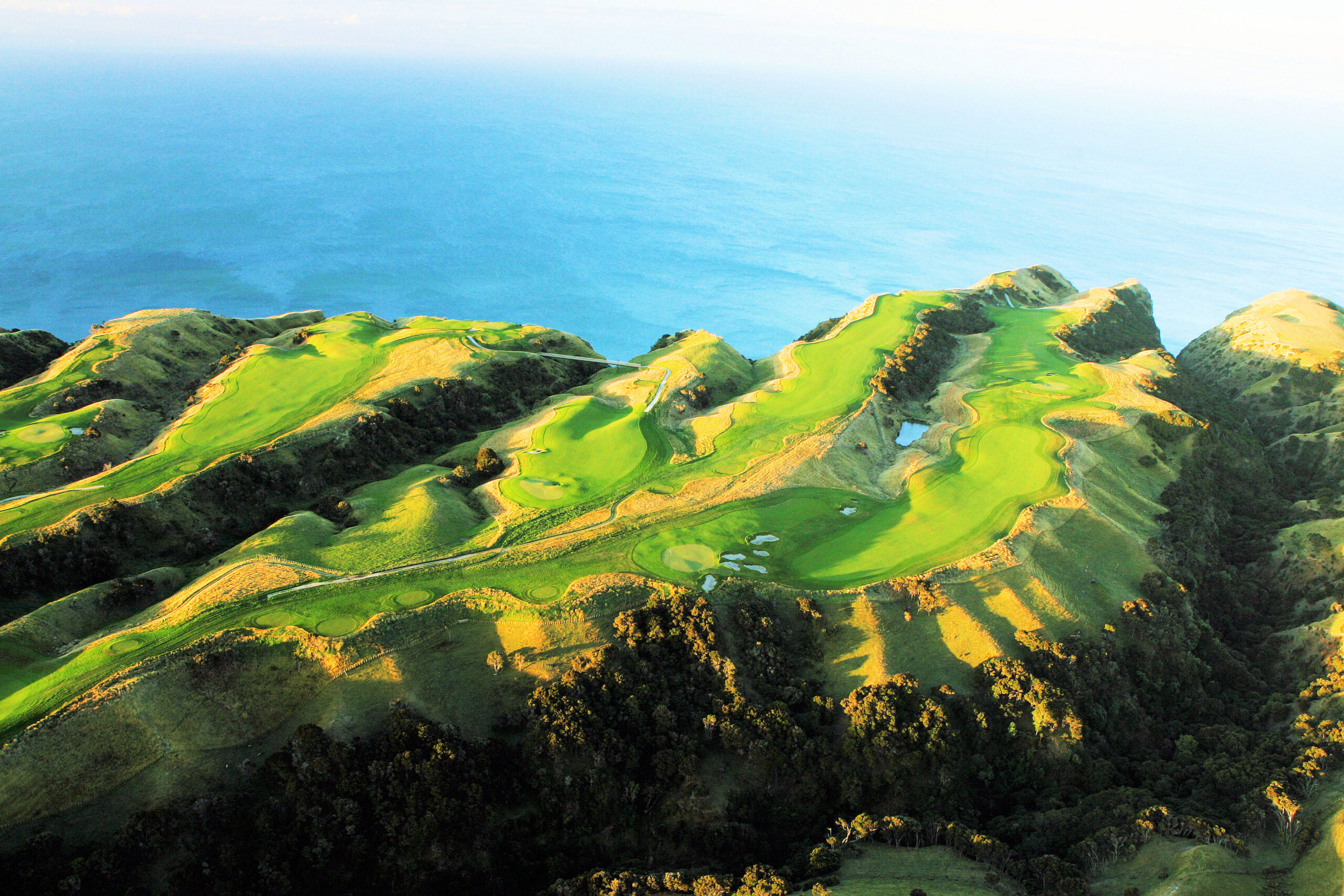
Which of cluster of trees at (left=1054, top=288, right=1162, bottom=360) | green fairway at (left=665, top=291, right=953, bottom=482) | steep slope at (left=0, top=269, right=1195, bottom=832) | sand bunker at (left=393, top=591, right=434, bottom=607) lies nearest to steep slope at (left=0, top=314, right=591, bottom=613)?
steep slope at (left=0, top=269, right=1195, bottom=832)

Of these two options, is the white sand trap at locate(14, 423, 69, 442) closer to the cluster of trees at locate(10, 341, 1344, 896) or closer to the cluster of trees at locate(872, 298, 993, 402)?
the cluster of trees at locate(10, 341, 1344, 896)

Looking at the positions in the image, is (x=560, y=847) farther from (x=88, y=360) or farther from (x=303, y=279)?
(x=303, y=279)

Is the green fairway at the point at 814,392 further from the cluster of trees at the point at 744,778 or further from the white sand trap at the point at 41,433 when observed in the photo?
the white sand trap at the point at 41,433

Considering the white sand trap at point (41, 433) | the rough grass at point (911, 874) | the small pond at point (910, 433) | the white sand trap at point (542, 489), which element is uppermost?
the small pond at point (910, 433)

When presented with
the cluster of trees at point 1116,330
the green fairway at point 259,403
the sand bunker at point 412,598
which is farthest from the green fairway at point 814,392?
the green fairway at point 259,403

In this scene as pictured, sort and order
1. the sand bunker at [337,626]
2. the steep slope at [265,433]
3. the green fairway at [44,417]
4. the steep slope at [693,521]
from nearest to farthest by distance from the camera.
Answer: the sand bunker at [337,626], the steep slope at [693,521], the steep slope at [265,433], the green fairway at [44,417]

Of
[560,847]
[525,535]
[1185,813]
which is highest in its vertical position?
[525,535]

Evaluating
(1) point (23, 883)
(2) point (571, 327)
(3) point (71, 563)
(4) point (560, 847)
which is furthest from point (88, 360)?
(2) point (571, 327)
